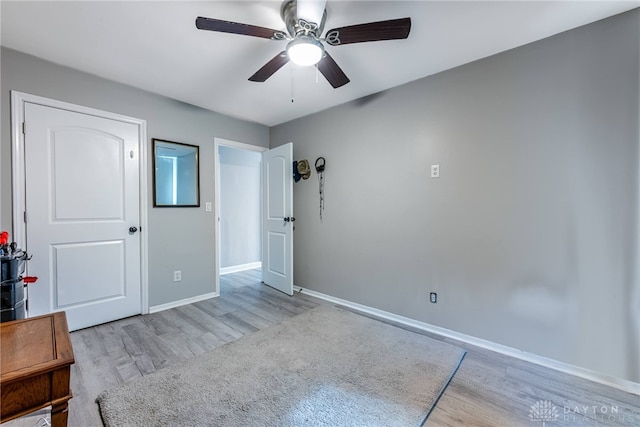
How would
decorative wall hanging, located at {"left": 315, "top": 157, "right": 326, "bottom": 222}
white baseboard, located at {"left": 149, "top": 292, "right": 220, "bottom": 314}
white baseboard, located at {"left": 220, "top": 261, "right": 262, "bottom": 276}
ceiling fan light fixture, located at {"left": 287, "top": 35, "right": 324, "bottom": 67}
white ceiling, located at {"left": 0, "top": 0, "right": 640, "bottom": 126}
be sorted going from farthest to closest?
white baseboard, located at {"left": 220, "top": 261, "right": 262, "bottom": 276} < decorative wall hanging, located at {"left": 315, "top": 157, "right": 326, "bottom": 222} < white baseboard, located at {"left": 149, "top": 292, "right": 220, "bottom": 314} < white ceiling, located at {"left": 0, "top": 0, "right": 640, "bottom": 126} < ceiling fan light fixture, located at {"left": 287, "top": 35, "right": 324, "bottom": 67}

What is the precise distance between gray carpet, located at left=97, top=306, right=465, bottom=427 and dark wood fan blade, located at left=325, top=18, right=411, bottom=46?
2.19 metres

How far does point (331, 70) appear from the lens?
1.95m

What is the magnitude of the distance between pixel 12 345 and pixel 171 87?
8.59 ft

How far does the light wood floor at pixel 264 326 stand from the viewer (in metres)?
1.50

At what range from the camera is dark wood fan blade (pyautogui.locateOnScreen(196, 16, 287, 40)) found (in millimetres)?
1462

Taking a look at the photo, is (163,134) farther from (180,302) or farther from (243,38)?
(180,302)

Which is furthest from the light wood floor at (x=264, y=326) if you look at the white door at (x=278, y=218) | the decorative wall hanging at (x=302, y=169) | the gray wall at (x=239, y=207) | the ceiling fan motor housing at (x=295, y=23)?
the ceiling fan motor housing at (x=295, y=23)

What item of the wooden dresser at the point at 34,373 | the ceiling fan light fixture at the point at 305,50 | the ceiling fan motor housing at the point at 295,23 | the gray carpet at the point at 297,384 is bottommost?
the gray carpet at the point at 297,384

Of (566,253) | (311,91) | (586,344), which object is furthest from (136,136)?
(586,344)

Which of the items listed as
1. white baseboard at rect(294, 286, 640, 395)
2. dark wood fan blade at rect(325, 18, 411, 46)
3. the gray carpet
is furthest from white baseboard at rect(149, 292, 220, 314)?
dark wood fan blade at rect(325, 18, 411, 46)

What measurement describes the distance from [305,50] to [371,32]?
1.32 feet

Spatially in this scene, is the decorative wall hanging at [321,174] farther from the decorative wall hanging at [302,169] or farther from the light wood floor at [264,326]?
the light wood floor at [264,326]

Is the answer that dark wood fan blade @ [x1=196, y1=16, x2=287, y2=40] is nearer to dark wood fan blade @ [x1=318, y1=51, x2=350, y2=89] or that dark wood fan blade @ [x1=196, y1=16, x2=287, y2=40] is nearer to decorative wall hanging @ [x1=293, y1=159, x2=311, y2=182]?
dark wood fan blade @ [x1=318, y1=51, x2=350, y2=89]

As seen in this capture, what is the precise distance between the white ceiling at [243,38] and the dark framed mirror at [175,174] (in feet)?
2.11
